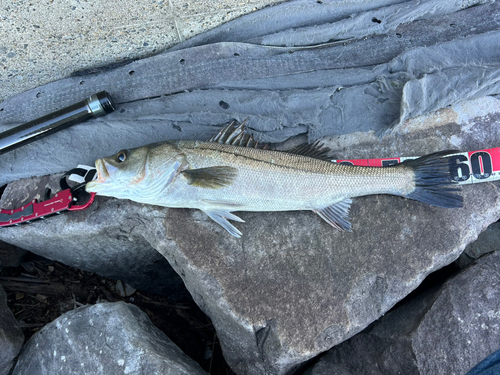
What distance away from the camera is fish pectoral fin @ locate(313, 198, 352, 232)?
2.98m

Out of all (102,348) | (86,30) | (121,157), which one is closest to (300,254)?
(121,157)

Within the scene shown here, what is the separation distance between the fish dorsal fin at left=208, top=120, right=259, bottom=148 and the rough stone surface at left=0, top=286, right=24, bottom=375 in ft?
7.91

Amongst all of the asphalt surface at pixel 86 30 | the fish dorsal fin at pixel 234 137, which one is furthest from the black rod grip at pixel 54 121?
the fish dorsal fin at pixel 234 137

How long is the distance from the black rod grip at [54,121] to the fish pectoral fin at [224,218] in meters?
1.43

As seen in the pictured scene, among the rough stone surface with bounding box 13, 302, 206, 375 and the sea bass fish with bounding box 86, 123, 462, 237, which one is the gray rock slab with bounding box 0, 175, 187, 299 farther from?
the rough stone surface with bounding box 13, 302, 206, 375

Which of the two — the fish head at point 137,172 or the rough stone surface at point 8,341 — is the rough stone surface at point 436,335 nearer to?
the fish head at point 137,172

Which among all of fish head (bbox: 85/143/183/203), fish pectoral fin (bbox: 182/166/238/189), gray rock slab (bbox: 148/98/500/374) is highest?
fish head (bbox: 85/143/183/203)

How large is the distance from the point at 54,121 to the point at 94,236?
113 cm

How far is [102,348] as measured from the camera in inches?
111

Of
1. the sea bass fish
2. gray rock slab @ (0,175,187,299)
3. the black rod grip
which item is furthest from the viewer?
the black rod grip

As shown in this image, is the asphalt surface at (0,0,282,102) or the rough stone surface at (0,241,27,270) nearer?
the asphalt surface at (0,0,282,102)

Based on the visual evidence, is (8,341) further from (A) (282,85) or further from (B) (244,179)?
(A) (282,85)

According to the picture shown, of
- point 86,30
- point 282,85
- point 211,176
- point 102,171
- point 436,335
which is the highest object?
point 86,30

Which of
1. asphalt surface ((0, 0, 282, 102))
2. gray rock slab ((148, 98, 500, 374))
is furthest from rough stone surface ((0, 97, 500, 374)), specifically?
asphalt surface ((0, 0, 282, 102))
